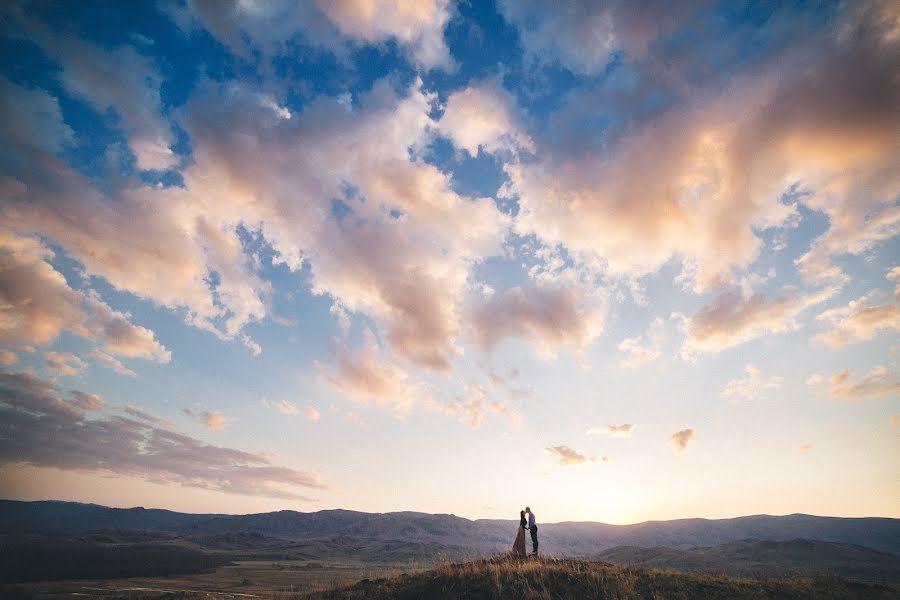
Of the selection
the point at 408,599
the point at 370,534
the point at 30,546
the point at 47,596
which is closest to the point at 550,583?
the point at 408,599

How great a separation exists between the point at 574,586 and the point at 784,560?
83661 mm

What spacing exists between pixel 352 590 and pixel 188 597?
1917 cm

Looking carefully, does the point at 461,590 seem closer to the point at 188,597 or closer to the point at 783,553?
the point at 188,597

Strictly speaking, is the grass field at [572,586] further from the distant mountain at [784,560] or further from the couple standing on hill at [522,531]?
the distant mountain at [784,560]

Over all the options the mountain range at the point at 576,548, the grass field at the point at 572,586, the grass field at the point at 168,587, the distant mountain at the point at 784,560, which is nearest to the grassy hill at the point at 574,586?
the grass field at the point at 572,586

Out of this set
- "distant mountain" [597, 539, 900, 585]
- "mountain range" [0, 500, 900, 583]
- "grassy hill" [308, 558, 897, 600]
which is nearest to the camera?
"grassy hill" [308, 558, 897, 600]

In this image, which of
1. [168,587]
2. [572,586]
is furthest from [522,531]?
[168,587]

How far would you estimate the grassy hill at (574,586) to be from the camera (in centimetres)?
1320

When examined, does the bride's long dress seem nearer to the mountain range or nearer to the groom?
the groom

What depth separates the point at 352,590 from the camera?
16.0 metres

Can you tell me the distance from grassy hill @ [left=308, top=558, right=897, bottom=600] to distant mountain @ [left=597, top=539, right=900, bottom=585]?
43.6 metres

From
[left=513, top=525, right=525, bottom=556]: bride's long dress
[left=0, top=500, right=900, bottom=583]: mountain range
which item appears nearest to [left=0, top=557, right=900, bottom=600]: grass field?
[left=513, top=525, right=525, bottom=556]: bride's long dress

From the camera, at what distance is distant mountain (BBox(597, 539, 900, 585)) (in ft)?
178

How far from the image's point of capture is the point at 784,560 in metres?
67.4
